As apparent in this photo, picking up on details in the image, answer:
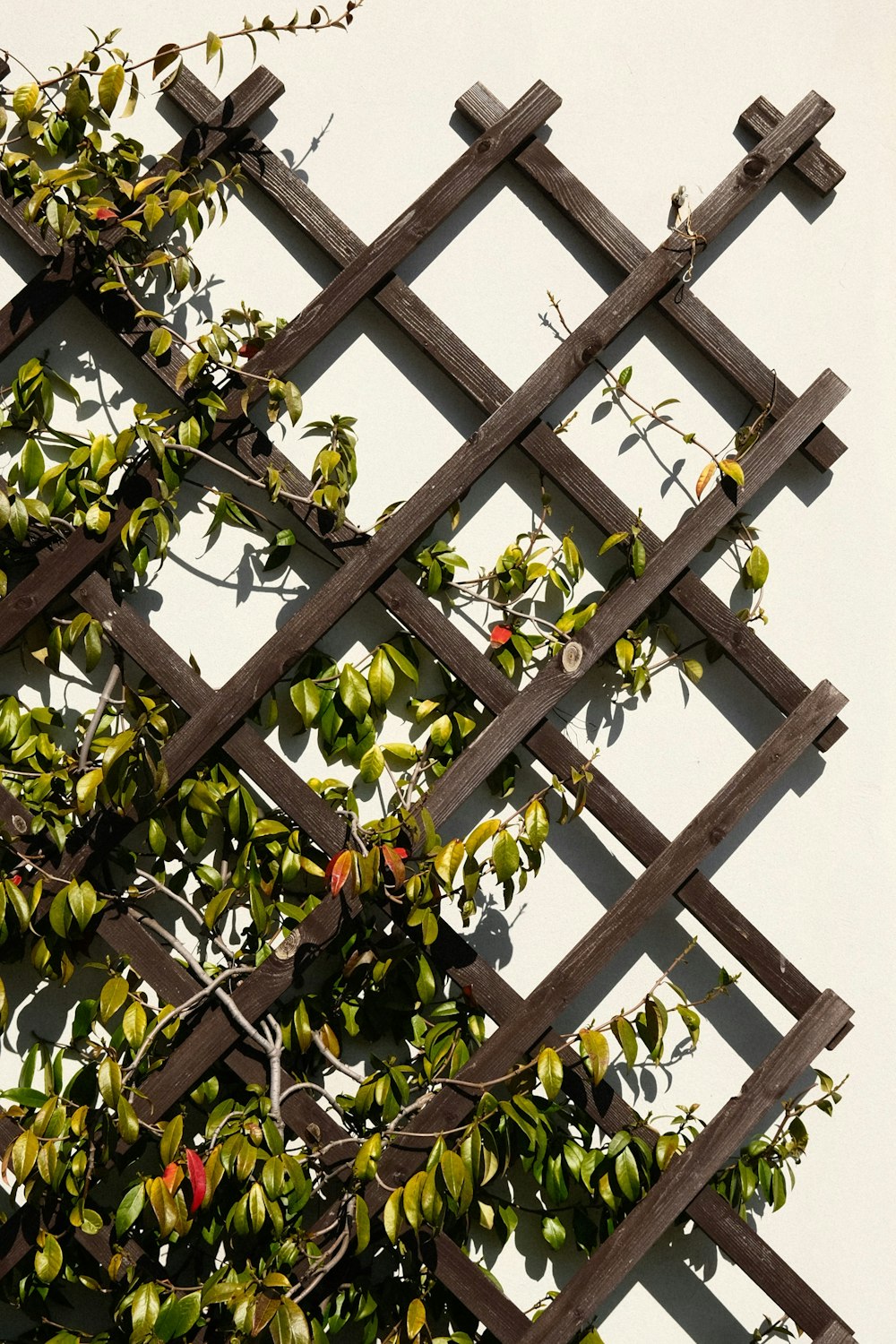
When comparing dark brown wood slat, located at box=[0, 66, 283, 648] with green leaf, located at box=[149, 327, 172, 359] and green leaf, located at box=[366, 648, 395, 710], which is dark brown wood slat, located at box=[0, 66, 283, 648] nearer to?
green leaf, located at box=[149, 327, 172, 359]

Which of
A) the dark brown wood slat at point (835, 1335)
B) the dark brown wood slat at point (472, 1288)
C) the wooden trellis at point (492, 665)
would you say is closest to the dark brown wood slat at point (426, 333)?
the wooden trellis at point (492, 665)

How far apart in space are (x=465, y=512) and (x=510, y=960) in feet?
2.25

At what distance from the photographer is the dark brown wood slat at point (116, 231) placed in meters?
1.71

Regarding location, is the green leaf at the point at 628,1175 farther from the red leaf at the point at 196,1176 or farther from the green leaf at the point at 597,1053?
the red leaf at the point at 196,1176

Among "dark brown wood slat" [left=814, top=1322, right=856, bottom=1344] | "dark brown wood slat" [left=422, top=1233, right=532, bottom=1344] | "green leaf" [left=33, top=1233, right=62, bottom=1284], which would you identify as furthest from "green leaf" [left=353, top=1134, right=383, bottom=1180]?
"dark brown wood slat" [left=814, top=1322, right=856, bottom=1344]

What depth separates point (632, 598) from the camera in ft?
5.86

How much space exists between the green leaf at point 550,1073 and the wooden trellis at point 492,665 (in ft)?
0.28

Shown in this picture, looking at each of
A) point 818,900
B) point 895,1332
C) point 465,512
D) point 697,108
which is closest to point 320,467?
point 465,512

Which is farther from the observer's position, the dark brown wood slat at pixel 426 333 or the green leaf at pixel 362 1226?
the dark brown wood slat at pixel 426 333

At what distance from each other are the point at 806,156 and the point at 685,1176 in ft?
5.19

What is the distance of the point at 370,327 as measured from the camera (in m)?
1.85

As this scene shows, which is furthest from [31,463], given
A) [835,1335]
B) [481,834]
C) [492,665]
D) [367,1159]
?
[835,1335]

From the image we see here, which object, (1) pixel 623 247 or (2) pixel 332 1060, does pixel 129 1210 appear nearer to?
(2) pixel 332 1060

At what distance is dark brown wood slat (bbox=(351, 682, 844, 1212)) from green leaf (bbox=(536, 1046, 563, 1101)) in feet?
0.27
